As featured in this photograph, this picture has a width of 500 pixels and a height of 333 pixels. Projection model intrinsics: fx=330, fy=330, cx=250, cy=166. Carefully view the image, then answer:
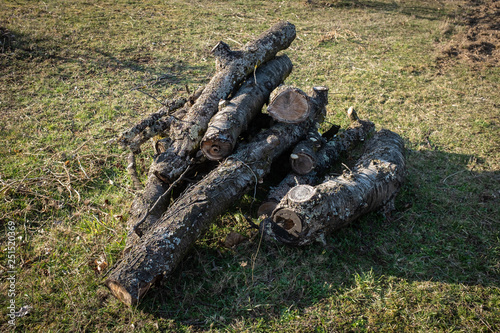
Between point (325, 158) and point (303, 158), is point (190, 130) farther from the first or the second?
point (325, 158)

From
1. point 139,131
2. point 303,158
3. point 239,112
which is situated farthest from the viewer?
point 139,131

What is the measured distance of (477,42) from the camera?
894cm

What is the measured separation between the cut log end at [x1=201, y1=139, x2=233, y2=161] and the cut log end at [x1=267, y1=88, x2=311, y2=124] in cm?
84

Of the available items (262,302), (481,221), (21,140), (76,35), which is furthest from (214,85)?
(76,35)

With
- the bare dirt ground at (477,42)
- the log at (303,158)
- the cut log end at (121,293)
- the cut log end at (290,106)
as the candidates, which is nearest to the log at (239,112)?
the cut log end at (290,106)

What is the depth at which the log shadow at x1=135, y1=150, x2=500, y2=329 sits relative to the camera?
3199 mm

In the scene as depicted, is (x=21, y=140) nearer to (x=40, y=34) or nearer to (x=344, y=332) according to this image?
(x=40, y=34)

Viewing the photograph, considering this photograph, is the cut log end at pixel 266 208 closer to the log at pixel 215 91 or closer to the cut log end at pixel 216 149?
the cut log end at pixel 216 149

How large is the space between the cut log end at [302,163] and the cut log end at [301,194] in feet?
2.65

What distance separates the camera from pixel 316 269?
352 cm

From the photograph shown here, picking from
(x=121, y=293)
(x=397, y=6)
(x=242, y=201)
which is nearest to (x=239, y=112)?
(x=242, y=201)

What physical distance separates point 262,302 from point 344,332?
2.59ft

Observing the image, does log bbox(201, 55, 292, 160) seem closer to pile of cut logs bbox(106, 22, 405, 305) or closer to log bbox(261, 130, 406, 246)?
pile of cut logs bbox(106, 22, 405, 305)

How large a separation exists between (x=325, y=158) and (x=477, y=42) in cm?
732
